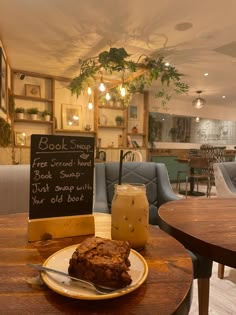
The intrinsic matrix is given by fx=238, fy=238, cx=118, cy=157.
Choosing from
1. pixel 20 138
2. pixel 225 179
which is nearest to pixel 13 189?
pixel 225 179

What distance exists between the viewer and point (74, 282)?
521 mm

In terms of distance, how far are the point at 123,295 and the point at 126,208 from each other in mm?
291

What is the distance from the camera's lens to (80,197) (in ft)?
2.75

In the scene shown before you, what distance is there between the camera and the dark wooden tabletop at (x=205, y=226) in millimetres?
814

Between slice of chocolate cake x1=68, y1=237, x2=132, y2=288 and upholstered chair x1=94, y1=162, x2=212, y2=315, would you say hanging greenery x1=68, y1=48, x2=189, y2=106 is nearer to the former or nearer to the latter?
upholstered chair x1=94, y1=162, x2=212, y2=315

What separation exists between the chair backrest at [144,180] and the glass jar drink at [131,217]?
1.18 m

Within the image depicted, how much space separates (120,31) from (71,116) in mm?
2843

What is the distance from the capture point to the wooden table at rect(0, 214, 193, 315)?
45 cm

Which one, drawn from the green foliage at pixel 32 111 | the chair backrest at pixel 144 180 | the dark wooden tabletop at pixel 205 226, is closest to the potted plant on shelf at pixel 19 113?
the green foliage at pixel 32 111

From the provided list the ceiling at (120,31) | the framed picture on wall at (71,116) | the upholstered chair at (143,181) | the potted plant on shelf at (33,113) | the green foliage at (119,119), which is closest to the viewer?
the upholstered chair at (143,181)

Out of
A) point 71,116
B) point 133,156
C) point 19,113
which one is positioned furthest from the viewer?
point 71,116

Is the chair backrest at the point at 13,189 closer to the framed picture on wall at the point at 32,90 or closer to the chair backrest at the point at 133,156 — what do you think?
the chair backrest at the point at 133,156

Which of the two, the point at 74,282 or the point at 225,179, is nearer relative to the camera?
the point at 74,282

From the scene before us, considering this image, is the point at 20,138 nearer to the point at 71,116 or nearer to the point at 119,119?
the point at 71,116
